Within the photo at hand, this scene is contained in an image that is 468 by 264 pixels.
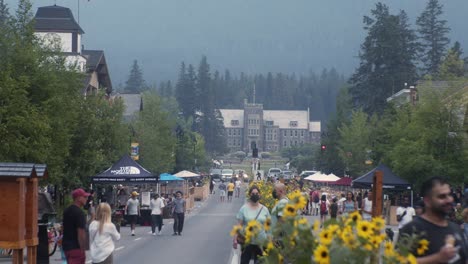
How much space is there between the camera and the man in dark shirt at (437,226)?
9188 millimetres

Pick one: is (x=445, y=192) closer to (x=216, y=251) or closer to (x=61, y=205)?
(x=216, y=251)

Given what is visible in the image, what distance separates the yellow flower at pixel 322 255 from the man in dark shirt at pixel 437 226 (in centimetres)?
131

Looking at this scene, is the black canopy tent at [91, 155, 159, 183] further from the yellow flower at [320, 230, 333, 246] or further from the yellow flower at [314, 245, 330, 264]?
the yellow flower at [314, 245, 330, 264]

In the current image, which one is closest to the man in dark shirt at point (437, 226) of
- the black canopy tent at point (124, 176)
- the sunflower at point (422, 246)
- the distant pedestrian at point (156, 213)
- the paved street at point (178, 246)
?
the sunflower at point (422, 246)

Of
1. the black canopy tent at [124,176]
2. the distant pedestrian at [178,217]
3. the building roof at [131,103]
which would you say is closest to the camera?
the distant pedestrian at [178,217]

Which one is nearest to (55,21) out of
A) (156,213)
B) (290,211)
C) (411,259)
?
(156,213)

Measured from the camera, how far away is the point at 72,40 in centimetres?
8362

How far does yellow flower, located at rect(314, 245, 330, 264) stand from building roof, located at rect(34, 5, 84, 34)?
2981 inches

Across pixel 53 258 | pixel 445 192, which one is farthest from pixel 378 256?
pixel 53 258

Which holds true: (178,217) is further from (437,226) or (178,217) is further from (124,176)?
(437,226)

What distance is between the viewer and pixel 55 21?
84688 millimetres

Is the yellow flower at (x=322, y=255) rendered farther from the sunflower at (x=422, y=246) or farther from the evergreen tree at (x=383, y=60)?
the evergreen tree at (x=383, y=60)

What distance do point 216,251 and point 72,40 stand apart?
181ft

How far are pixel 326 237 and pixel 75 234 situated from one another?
977 cm
